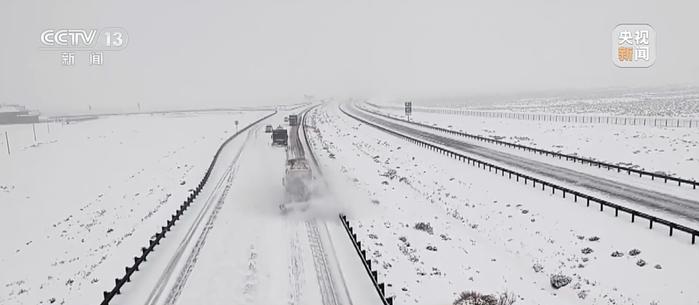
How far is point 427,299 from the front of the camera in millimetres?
15039

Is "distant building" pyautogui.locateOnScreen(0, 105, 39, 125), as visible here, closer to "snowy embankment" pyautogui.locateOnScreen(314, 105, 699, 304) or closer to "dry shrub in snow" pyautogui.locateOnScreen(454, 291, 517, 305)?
"snowy embankment" pyautogui.locateOnScreen(314, 105, 699, 304)

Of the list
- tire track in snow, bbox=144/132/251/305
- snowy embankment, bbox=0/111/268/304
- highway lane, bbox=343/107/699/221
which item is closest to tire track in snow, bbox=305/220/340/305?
tire track in snow, bbox=144/132/251/305

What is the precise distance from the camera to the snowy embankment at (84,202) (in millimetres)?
20611

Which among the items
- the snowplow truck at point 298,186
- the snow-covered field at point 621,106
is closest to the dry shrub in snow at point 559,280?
the snowplow truck at point 298,186

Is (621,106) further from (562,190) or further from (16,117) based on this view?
(16,117)

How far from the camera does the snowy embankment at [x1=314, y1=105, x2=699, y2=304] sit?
15844mm

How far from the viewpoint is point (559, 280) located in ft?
55.2

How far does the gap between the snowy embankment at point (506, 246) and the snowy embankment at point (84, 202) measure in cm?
1112

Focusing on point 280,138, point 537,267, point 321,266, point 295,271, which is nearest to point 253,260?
point 295,271

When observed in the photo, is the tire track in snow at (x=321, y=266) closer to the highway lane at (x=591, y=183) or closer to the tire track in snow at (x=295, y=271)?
the tire track in snow at (x=295, y=271)

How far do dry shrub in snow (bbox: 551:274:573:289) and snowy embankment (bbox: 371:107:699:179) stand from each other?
18440mm

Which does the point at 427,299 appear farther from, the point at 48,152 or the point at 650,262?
the point at 48,152

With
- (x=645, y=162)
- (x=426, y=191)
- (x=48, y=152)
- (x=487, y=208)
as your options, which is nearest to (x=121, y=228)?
(x=426, y=191)

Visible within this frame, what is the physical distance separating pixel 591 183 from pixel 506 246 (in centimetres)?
1005
